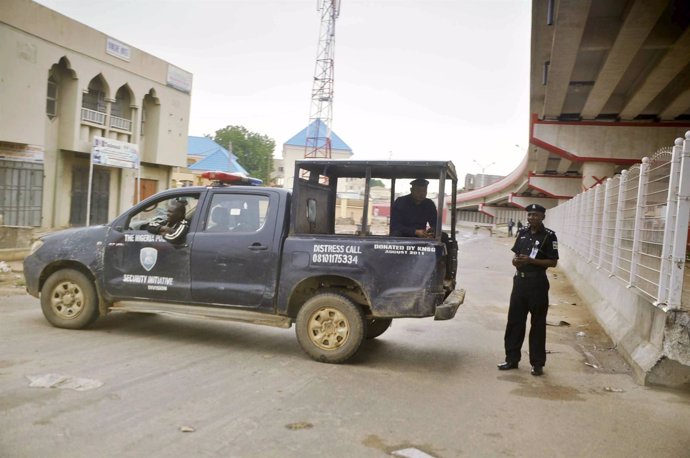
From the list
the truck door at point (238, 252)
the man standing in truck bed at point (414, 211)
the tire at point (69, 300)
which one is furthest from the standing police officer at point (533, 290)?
the tire at point (69, 300)

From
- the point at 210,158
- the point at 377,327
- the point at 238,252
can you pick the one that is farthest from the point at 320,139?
the point at 238,252

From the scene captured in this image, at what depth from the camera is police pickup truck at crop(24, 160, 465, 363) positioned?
6.00 m

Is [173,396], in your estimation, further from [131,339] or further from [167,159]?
[167,159]

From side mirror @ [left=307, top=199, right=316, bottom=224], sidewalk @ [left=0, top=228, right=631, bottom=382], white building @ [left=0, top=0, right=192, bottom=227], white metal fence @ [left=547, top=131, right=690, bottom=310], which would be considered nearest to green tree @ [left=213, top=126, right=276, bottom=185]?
white building @ [left=0, top=0, right=192, bottom=227]

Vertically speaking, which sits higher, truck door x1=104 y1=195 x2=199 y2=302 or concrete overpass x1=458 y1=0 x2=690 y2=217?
concrete overpass x1=458 y1=0 x2=690 y2=217

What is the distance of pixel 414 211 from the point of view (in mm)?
6938

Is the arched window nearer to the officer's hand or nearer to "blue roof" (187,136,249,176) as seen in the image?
the officer's hand

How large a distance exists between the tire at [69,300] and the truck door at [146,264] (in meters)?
0.30

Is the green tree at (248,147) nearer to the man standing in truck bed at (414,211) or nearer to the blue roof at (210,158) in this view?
the blue roof at (210,158)

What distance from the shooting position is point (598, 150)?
2020 cm

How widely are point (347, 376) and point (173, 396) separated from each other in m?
1.73

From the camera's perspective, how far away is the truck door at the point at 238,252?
20.8 feet

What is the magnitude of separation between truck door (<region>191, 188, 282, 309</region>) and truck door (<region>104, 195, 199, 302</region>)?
0.55ft

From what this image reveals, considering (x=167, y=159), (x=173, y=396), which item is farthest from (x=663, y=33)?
(x=167, y=159)
